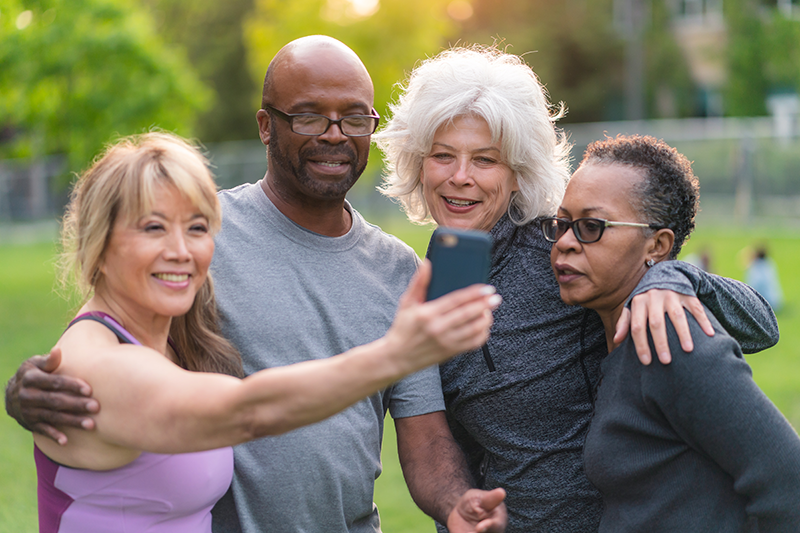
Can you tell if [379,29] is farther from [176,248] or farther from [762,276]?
[176,248]

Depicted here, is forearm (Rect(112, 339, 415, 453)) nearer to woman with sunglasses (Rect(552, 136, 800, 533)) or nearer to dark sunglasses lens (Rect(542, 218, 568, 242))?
woman with sunglasses (Rect(552, 136, 800, 533))

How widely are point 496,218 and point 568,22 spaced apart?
38623 millimetres

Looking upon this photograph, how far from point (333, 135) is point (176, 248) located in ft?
3.32

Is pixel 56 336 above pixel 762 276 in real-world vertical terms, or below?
above

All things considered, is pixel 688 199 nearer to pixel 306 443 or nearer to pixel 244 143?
pixel 306 443

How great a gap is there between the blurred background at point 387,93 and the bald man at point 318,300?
729 millimetres

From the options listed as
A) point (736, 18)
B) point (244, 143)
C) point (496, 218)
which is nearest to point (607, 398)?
point (496, 218)

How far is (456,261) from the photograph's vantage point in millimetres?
1740

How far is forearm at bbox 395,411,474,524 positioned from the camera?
290cm

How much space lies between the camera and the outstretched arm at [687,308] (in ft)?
7.87

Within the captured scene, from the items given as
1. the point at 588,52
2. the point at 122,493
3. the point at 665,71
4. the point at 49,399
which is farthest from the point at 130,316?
the point at 588,52

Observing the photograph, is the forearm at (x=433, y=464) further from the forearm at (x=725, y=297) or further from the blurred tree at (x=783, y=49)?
the blurred tree at (x=783, y=49)

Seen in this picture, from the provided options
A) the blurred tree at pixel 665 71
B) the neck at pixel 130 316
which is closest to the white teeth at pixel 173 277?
the neck at pixel 130 316

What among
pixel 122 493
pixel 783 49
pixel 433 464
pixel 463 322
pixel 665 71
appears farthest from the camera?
pixel 665 71
